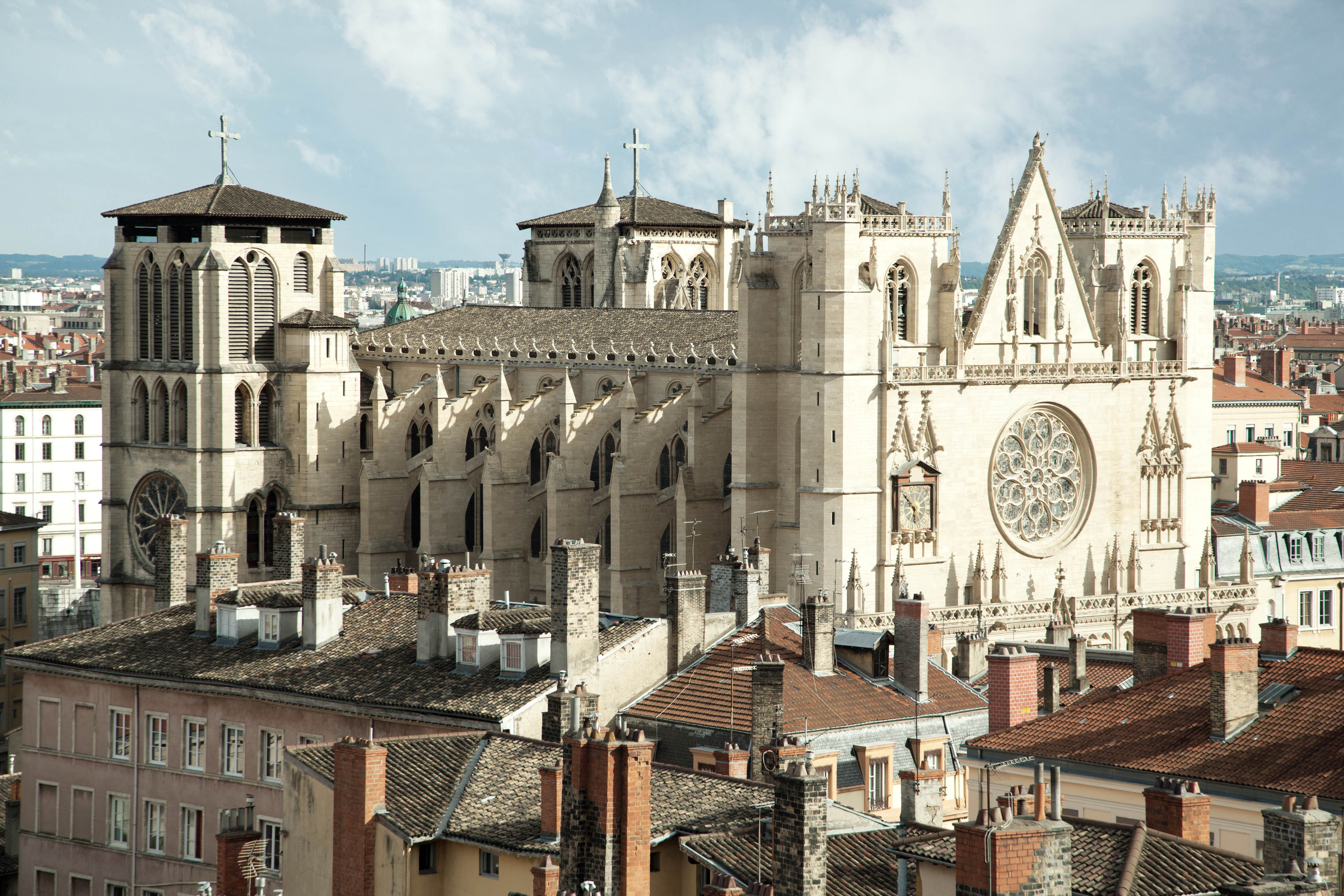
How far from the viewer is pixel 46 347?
191000 millimetres

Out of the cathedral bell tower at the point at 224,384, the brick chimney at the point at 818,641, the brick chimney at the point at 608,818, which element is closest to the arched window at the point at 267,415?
the cathedral bell tower at the point at 224,384

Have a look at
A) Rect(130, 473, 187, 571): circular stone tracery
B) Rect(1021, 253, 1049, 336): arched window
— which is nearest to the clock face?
Rect(1021, 253, 1049, 336): arched window

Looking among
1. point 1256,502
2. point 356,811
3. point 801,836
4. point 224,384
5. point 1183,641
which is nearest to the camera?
point 801,836

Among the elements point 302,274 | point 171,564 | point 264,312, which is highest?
point 302,274

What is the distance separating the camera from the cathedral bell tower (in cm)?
8581

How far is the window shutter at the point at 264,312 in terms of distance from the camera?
87.1 m

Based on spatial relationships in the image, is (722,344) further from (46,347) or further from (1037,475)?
(46,347)

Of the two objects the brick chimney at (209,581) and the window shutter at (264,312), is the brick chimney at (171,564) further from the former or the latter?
the window shutter at (264,312)

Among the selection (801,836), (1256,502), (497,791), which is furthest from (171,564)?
(1256,502)

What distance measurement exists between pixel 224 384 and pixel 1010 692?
157 feet

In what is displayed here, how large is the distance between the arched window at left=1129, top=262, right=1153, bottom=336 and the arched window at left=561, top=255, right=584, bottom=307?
30.9 metres

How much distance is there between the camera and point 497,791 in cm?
3638

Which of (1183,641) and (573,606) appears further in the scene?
(1183,641)

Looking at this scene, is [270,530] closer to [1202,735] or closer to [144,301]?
[144,301]
